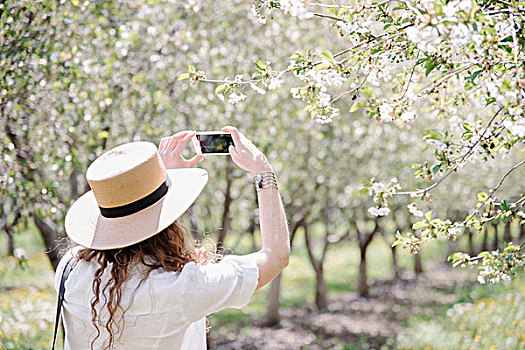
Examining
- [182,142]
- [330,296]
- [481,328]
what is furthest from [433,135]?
[330,296]

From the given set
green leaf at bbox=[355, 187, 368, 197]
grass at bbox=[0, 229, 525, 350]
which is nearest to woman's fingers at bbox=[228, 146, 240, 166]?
green leaf at bbox=[355, 187, 368, 197]

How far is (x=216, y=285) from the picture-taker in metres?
1.96

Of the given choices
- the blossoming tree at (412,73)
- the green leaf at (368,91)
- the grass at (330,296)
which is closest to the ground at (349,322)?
the grass at (330,296)

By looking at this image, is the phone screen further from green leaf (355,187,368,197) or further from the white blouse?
green leaf (355,187,368,197)

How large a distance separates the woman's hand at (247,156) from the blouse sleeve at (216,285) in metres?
0.35

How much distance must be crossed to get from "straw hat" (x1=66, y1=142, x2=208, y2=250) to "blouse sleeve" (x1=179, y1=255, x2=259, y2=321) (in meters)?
0.21

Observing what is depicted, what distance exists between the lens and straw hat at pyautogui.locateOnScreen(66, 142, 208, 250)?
6.75 ft

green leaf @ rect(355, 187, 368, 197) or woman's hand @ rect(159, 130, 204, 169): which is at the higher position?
A: woman's hand @ rect(159, 130, 204, 169)

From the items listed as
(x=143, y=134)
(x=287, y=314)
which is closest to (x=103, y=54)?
(x=143, y=134)

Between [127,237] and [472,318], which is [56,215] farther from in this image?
[472,318]

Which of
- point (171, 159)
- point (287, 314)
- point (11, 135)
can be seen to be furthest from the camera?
point (287, 314)

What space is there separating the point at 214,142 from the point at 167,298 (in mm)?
675

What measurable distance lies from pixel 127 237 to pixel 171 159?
611mm

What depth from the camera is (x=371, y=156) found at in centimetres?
1012
